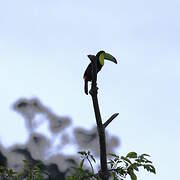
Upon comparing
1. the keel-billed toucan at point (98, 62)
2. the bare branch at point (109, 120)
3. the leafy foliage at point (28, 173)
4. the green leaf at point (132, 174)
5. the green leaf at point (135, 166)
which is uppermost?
the keel-billed toucan at point (98, 62)

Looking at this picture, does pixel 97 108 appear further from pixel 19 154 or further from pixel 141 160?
pixel 19 154

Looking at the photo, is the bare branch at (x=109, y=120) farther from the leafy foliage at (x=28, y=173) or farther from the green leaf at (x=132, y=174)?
the leafy foliage at (x=28, y=173)

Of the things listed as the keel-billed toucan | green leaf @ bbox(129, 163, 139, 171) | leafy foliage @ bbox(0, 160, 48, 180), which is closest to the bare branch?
the keel-billed toucan

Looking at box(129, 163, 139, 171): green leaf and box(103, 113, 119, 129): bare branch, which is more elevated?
box(103, 113, 119, 129): bare branch

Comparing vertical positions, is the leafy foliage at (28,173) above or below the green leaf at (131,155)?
above

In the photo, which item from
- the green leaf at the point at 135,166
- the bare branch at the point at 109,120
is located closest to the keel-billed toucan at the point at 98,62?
the bare branch at the point at 109,120

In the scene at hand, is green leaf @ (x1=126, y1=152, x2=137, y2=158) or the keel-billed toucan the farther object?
green leaf @ (x1=126, y1=152, x2=137, y2=158)

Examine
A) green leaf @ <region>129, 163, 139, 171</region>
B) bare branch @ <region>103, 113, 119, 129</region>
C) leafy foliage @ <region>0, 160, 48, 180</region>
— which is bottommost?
green leaf @ <region>129, 163, 139, 171</region>

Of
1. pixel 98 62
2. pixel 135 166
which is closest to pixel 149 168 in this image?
pixel 135 166

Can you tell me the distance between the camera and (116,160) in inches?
228

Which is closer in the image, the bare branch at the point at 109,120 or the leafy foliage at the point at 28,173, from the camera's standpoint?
the bare branch at the point at 109,120

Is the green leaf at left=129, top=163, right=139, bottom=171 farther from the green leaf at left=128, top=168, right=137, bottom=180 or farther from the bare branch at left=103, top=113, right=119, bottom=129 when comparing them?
the bare branch at left=103, top=113, right=119, bottom=129

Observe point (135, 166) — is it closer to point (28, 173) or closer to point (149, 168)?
point (149, 168)

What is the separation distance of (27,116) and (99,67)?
1829 cm
